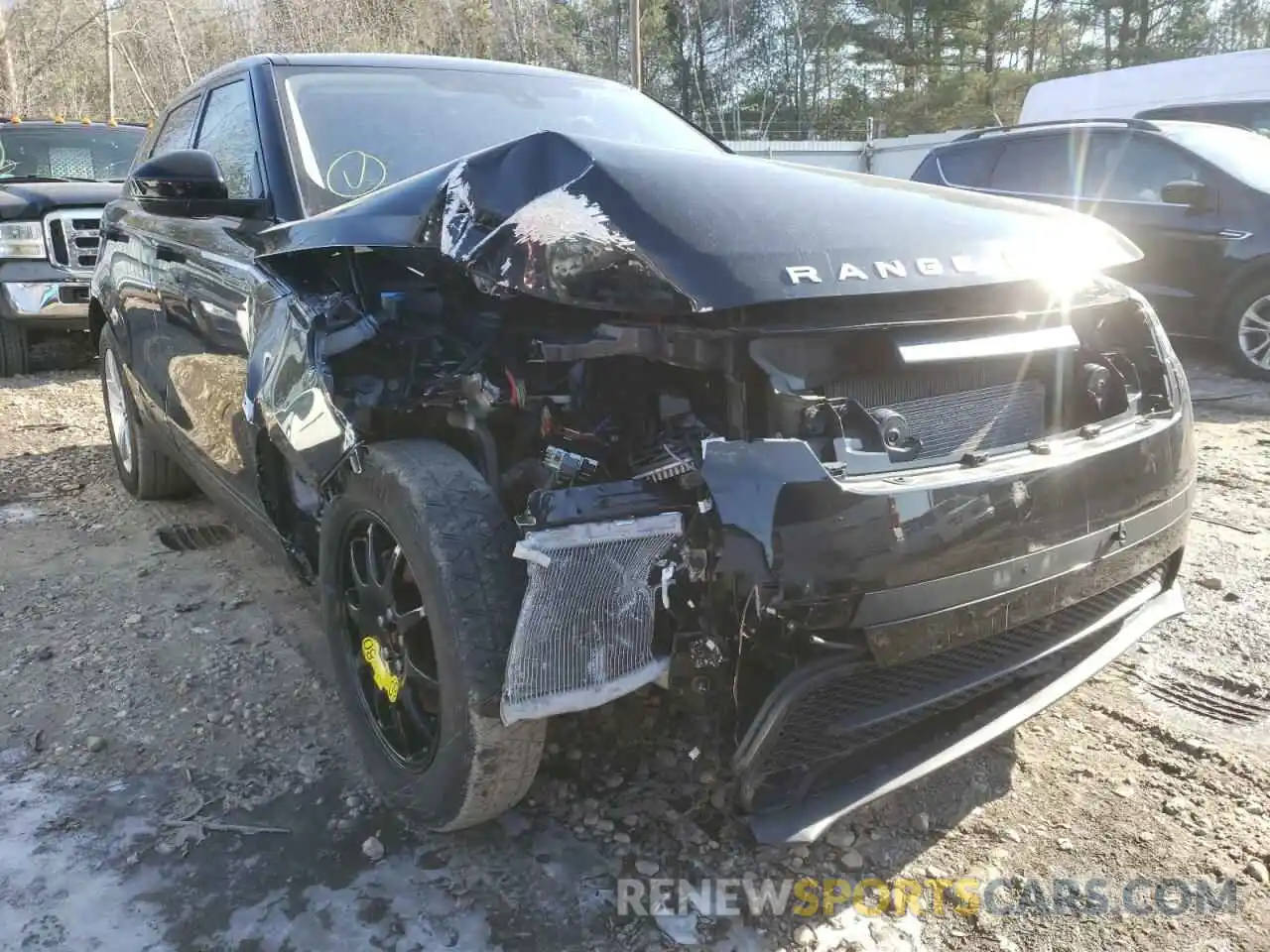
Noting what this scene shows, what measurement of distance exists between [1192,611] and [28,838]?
131 inches

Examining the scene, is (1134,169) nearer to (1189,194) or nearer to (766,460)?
(1189,194)

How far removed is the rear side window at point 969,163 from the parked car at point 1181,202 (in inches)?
7.4

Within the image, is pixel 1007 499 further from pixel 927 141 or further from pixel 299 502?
pixel 927 141

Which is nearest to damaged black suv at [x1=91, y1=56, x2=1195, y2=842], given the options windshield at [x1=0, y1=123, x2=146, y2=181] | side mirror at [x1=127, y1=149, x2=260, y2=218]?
side mirror at [x1=127, y1=149, x2=260, y2=218]

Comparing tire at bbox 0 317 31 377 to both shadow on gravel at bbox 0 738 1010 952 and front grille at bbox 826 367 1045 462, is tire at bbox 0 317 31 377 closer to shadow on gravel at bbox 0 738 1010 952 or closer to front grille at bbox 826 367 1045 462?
shadow on gravel at bbox 0 738 1010 952

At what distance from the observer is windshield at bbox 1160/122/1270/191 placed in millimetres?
6598

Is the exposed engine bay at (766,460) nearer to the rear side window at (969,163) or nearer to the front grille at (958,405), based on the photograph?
the front grille at (958,405)

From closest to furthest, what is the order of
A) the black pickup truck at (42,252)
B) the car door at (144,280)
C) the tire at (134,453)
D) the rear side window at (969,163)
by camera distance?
the car door at (144,280)
the tire at (134,453)
the black pickup truck at (42,252)
the rear side window at (969,163)

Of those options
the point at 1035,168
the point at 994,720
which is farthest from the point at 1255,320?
the point at 994,720

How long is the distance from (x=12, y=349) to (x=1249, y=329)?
8.85 meters

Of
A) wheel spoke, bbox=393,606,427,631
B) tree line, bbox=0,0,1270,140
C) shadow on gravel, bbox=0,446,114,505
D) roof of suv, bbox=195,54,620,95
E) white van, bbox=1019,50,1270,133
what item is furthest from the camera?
tree line, bbox=0,0,1270,140

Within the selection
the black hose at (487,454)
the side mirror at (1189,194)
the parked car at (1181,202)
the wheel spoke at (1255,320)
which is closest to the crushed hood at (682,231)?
the black hose at (487,454)

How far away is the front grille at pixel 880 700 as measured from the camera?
5.74ft

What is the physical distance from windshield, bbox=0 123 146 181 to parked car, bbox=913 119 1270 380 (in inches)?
275
